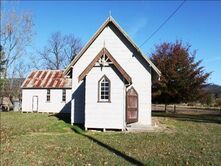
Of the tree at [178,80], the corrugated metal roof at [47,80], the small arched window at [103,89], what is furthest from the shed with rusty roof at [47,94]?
the small arched window at [103,89]

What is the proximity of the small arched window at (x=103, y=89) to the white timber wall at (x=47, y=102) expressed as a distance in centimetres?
2043

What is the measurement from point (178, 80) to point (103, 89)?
22.7 metres

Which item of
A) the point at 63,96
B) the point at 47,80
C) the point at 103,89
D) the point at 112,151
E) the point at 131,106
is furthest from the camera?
the point at 47,80

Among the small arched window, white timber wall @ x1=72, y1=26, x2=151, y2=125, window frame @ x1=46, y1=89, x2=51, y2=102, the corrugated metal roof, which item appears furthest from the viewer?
window frame @ x1=46, y1=89, x2=51, y2=102

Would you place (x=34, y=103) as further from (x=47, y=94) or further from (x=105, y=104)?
(x=105, y=104)

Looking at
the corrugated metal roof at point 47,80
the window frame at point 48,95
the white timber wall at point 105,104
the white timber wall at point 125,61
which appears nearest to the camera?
Answer: the white timber wall at point 105,104

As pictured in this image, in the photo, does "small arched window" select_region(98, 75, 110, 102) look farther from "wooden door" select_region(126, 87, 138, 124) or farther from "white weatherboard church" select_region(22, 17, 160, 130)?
"wooden door" select_region(126, 87, 138, 124)

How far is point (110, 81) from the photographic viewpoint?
22500mm

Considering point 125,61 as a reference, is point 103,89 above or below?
below

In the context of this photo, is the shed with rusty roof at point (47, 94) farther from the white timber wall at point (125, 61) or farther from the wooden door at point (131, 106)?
the wooden door at point (131, 106)

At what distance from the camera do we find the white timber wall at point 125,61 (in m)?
26.0

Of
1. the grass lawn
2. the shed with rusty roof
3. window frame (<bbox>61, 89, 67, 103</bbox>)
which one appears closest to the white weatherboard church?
the grass lawn

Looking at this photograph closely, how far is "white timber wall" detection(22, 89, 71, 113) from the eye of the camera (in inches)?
1693

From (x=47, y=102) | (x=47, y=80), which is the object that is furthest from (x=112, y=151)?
(x=47, y=80)
